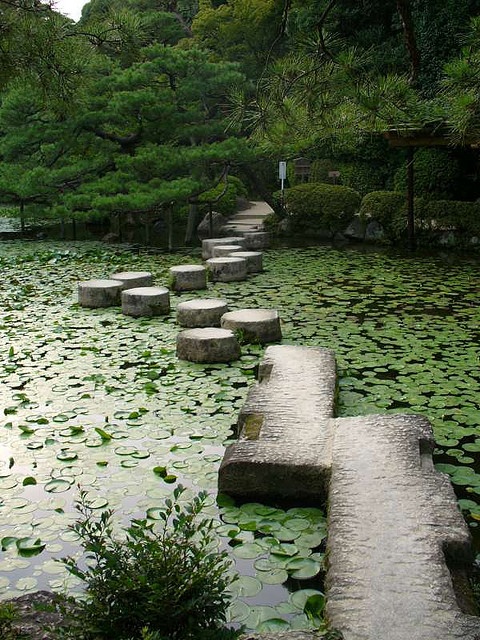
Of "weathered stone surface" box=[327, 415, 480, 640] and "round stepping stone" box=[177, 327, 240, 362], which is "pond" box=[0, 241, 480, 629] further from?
"weathered stone surface" box=[327, 415, 480, 640]

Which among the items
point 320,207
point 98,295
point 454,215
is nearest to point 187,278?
point 98,295

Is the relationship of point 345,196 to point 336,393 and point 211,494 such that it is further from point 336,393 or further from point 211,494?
point 211,494

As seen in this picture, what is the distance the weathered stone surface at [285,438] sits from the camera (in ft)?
11.6

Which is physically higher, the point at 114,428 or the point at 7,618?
the point at 7,618

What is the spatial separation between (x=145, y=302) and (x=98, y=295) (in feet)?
2.45

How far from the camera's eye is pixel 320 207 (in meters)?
13.8

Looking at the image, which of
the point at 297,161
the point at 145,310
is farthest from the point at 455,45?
the point at 145,310

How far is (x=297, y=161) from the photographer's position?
1959cm

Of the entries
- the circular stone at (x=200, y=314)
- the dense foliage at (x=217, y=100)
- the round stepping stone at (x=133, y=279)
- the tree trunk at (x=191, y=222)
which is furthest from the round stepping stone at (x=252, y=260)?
the tree trunk at (x=191, y=222)

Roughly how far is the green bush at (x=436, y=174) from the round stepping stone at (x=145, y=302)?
784 cm

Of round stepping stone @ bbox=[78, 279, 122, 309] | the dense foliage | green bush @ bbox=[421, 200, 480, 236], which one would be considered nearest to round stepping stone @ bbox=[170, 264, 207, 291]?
round stepping stone @ bbox=[78, 279, 122, 309]

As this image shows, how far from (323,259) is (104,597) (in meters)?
9.15

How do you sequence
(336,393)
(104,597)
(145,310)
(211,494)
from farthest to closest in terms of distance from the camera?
1. (145,310)
2. (336,393)
3. (211,494)
4. (104,597)

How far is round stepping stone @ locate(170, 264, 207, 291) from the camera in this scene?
28.7 ft
